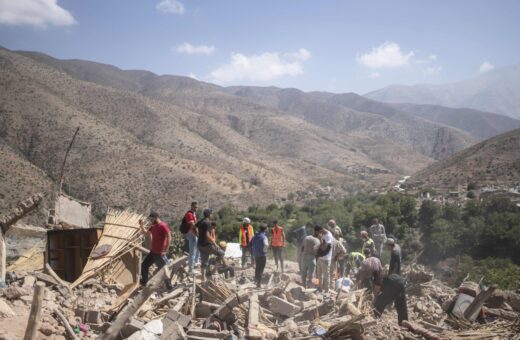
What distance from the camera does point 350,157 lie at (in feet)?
273

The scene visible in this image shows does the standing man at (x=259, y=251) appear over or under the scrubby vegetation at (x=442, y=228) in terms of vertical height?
over

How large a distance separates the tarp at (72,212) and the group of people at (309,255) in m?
2.95

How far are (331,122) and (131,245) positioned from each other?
137976 millimetres

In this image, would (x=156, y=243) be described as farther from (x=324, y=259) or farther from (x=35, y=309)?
(x=324, y=259)

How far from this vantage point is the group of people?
725cm

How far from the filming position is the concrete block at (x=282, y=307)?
7.06 m

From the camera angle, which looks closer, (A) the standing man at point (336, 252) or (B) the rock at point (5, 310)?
(B) the rock at point (5, 310)

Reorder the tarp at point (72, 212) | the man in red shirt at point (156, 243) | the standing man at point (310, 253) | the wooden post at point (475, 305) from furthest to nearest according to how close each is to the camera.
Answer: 1. the tarp at point (72, 212)
2. the standing man at point (310, 253)
3. the man in red shirt at point (156, 243)
4. the wooden post at point (475, 305)

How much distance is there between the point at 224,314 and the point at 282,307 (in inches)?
51.7

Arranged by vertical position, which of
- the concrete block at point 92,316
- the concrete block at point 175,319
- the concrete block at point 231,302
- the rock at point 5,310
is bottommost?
the concrete block at point 92,316

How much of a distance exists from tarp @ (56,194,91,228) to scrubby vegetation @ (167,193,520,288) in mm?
10244

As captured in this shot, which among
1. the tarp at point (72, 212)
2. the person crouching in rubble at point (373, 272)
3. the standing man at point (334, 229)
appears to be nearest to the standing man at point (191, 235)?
the tarp at point (72, 212)

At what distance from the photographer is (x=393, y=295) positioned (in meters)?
7.07

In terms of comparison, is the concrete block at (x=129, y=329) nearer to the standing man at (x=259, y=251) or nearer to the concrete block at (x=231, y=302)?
the concrete block at (x=231, y=302)
